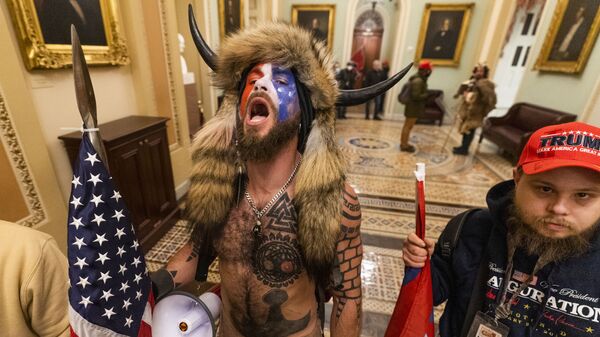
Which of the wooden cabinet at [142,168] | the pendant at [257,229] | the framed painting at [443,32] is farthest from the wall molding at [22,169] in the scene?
the framed painting at [443,32]

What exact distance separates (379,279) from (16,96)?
3265 millimetres

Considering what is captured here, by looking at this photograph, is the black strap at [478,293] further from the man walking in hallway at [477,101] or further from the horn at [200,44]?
the man walking in hallway at [477,101]

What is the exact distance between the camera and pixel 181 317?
1022 mm

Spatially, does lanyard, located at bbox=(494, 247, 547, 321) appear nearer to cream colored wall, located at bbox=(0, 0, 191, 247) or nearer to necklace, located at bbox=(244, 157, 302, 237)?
necklace, located at bbox=(244, 157, 302, 237)

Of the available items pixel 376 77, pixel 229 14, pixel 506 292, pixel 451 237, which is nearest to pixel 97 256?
pixel 451 237

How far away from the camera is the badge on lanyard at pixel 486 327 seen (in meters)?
1.05

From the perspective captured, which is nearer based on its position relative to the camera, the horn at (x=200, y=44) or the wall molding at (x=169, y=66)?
the horn at (x=200, y=44)

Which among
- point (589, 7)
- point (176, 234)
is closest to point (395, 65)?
point (589, 7)

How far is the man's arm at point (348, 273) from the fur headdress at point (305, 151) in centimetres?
6

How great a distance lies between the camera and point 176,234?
321 centimetres

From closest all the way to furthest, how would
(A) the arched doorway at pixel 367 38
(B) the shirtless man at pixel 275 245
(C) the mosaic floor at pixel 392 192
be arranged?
1. (B) the shirtless man at pixel 275 245
2. (C) the mosaic floor at pixel 392 192
3. (A) the arched doorway at pixel 367 38

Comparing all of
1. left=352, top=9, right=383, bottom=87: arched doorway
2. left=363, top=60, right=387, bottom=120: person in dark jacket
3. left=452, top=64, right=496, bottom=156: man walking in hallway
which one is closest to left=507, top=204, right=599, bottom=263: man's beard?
left=452, top=64, right=496, bottom=156: man walking in hallway

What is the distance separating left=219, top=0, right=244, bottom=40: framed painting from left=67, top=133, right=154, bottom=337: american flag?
15.8 ft

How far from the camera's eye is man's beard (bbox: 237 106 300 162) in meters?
0.96
